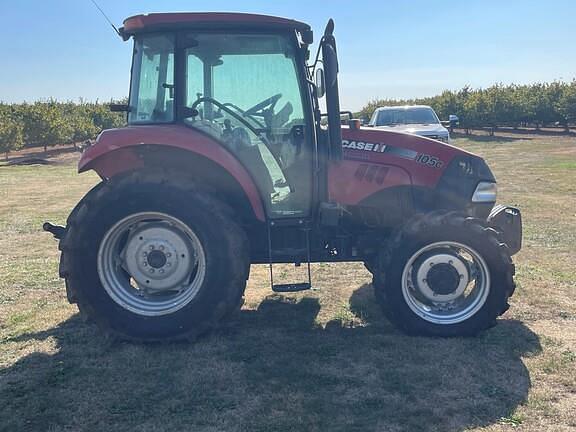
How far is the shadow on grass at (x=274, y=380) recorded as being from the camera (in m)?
2.98

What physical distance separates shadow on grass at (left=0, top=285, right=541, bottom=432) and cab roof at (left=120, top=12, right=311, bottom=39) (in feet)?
7.76

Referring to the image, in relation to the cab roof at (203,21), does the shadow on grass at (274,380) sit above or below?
below

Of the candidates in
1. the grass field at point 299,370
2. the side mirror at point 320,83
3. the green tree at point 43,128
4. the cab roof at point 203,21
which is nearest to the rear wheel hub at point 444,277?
the grass field at point 299,370

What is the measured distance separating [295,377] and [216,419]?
667mm

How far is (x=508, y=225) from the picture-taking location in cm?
451

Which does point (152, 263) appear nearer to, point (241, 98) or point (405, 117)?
point (241, 98)

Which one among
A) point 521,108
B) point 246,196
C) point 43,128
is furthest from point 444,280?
point 521,108

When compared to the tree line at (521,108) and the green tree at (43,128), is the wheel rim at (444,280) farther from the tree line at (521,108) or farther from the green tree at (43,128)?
the tree line at (521,108)

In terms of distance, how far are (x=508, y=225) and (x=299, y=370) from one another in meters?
2.25

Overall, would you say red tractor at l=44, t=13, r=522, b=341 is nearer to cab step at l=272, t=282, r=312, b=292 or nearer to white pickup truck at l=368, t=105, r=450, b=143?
cab step at l=272, t=282, r=312, b=292

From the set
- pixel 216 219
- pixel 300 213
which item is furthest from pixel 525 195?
pixel 216 219

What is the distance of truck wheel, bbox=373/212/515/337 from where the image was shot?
3943 millimetres

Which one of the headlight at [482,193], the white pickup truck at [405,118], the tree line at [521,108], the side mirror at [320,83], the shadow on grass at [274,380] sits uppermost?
the tree line at [521,108]

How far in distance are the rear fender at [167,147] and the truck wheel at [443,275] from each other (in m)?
1.12
